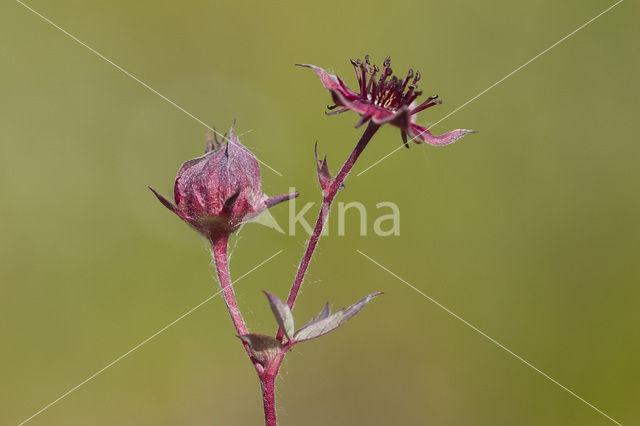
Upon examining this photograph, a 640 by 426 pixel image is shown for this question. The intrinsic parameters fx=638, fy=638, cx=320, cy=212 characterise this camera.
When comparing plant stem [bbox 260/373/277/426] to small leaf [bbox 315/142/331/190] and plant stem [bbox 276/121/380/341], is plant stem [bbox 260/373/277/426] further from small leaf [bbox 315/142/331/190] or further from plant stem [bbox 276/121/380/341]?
small leaf [bbox 315/142/331/190]

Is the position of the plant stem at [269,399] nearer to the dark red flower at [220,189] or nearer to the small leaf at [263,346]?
the small leaf at [263,346]

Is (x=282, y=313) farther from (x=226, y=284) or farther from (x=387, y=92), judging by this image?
(x=387, y=92)

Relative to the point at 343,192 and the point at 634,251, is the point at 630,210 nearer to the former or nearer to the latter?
the point at 634,251

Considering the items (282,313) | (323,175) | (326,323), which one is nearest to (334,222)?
(323,175)

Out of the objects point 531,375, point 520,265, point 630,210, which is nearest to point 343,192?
point 520,265

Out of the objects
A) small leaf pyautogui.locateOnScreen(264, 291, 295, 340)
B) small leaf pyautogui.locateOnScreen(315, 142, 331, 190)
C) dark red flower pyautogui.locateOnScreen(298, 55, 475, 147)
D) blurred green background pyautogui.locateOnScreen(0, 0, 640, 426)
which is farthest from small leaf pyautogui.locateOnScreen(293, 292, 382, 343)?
blurred green background pyautogui.locateOnScreen(0, 0, 640, 426)

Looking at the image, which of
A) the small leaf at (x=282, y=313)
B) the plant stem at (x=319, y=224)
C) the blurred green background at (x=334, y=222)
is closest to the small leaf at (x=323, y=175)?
the plant stem at (x=319, y=224)
